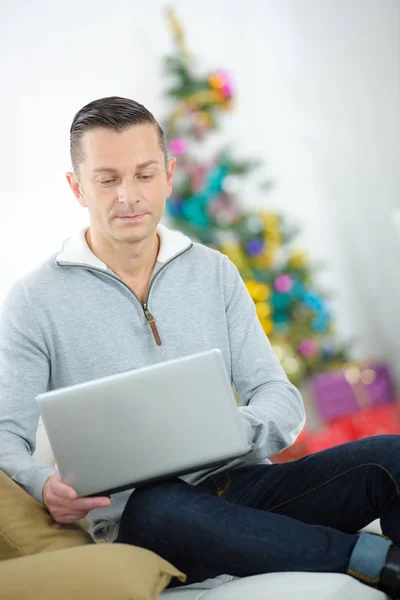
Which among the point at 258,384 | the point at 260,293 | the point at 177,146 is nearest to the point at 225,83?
the point at 177,146

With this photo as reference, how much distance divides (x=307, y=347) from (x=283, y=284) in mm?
299

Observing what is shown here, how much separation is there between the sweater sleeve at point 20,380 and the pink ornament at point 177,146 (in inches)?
81.5

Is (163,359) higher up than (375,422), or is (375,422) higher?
(163,359)

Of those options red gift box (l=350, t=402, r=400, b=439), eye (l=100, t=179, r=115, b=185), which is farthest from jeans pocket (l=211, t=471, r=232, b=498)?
red gift box (l=350, t=402, r=400, b=439)

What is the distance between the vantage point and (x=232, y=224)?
12.5ft

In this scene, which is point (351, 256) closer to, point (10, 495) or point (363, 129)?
point (363, 129)

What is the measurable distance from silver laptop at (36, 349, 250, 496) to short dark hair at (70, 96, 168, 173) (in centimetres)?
67

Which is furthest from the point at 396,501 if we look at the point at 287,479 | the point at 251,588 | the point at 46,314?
the point at 46,314

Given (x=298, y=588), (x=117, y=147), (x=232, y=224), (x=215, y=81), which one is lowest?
(x=298, y=588)

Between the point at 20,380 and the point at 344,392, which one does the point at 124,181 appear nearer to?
the point at 20,380

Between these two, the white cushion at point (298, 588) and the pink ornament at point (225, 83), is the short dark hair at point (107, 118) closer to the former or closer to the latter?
the white cushion at point (298, 588)

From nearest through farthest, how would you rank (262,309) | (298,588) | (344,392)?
1. (298,588)
2. (262,309)
3. (344,392)

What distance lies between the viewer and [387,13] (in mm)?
4129

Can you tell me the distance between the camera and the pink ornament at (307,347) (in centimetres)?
390
